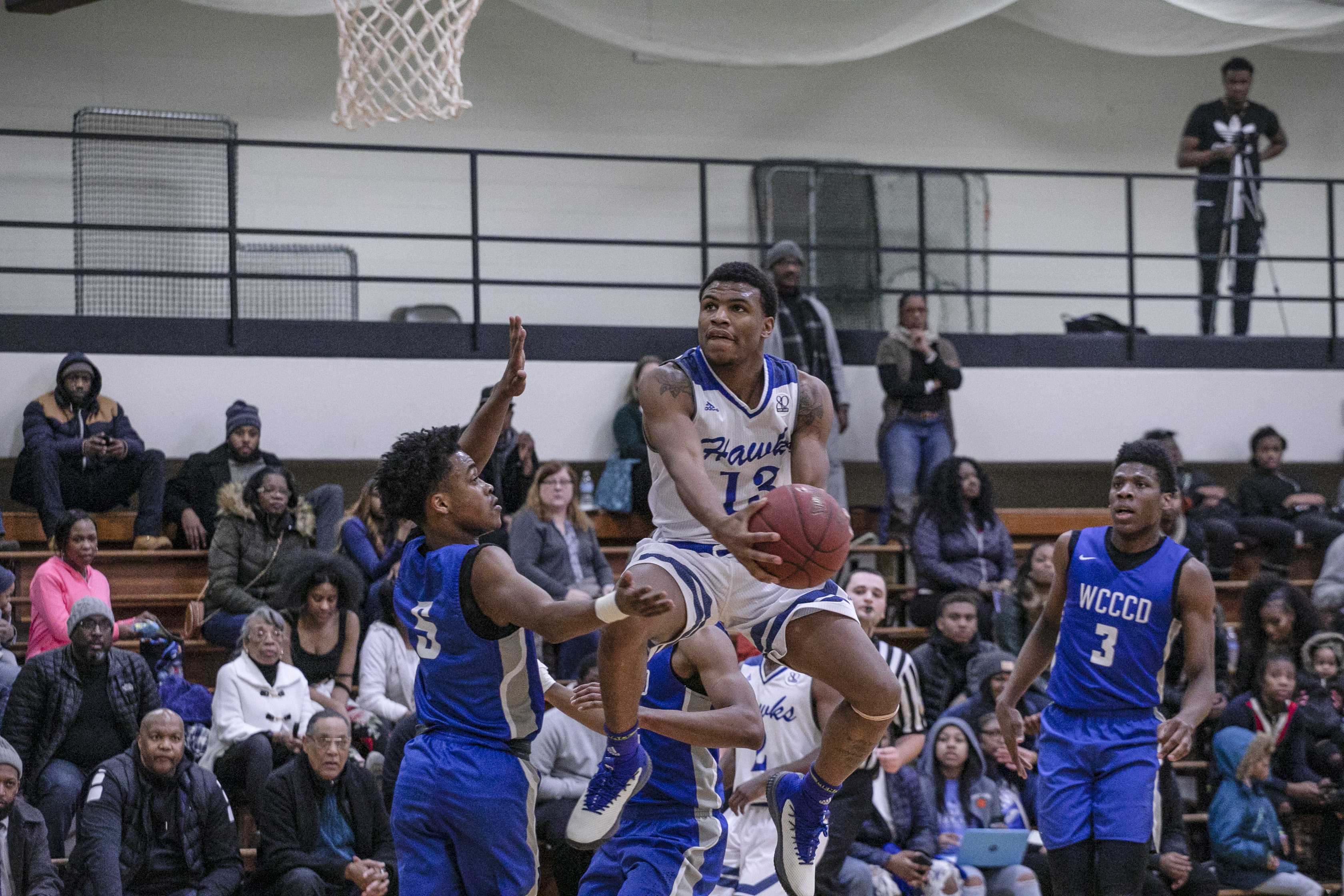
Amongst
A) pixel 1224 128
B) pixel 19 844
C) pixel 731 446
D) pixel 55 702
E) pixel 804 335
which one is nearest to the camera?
pixel 731 446

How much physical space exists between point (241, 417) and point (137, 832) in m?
3.39

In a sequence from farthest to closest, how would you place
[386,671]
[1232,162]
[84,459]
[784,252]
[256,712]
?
[1232,162], [784,252], [84,459], [386,671], [256,712]

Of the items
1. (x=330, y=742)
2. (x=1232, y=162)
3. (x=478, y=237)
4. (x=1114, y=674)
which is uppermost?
(x=1232, y=162)

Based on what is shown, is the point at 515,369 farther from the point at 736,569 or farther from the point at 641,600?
the point at 641,600

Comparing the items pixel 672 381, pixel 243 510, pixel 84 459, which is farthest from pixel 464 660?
pixel 84 459

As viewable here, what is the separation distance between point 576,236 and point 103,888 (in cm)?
833

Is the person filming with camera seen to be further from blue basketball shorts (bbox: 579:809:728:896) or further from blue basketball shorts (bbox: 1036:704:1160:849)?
blue basketball shorts (bbox: 579:809:728:896)

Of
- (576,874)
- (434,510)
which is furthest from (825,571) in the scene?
(576,874)

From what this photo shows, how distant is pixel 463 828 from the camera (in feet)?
14.7

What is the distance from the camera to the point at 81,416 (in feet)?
31.9

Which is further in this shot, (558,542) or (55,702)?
(558,542)

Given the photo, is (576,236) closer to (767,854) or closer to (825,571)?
(767,854)

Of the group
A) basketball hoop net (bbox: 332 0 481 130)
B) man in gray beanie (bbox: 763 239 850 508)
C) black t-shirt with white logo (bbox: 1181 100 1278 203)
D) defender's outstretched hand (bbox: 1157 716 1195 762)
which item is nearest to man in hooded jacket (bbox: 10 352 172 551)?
basketball hoop net (bbox: 332 0 481 130)

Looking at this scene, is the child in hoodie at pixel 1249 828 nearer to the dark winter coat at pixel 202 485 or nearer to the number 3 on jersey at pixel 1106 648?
the number 3 on jersey at pixel 1106 648
